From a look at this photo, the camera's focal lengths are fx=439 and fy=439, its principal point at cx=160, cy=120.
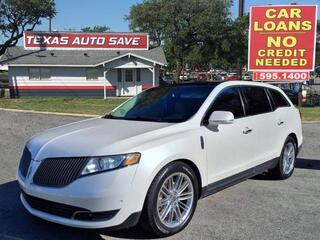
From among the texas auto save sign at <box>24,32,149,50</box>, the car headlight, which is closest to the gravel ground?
the car headlight

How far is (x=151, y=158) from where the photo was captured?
4.21m

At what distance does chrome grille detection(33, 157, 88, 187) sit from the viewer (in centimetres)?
408

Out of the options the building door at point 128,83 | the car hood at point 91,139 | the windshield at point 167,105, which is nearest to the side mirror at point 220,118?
the windshield at point 167,105

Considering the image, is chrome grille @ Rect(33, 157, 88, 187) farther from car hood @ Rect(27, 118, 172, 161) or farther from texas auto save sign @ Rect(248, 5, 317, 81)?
texas auto save sign @ Rect(248, 5, 317, 81)

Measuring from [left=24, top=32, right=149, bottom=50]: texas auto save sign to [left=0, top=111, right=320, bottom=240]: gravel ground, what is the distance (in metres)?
29.1

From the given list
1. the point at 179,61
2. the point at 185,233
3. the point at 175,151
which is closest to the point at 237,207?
the point at 185,233

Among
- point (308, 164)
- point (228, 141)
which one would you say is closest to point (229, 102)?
point (228, 141)

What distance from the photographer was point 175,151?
4.49 meters

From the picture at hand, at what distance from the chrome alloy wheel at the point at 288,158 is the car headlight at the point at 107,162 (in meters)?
Result: 3.49

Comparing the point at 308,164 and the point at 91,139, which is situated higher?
the point at 91,139

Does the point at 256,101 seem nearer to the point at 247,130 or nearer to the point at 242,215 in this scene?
the point at 247,130

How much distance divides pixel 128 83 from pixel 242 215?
29536mm

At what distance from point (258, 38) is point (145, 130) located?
16.4 metres

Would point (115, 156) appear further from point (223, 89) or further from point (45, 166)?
point (223, 89)
